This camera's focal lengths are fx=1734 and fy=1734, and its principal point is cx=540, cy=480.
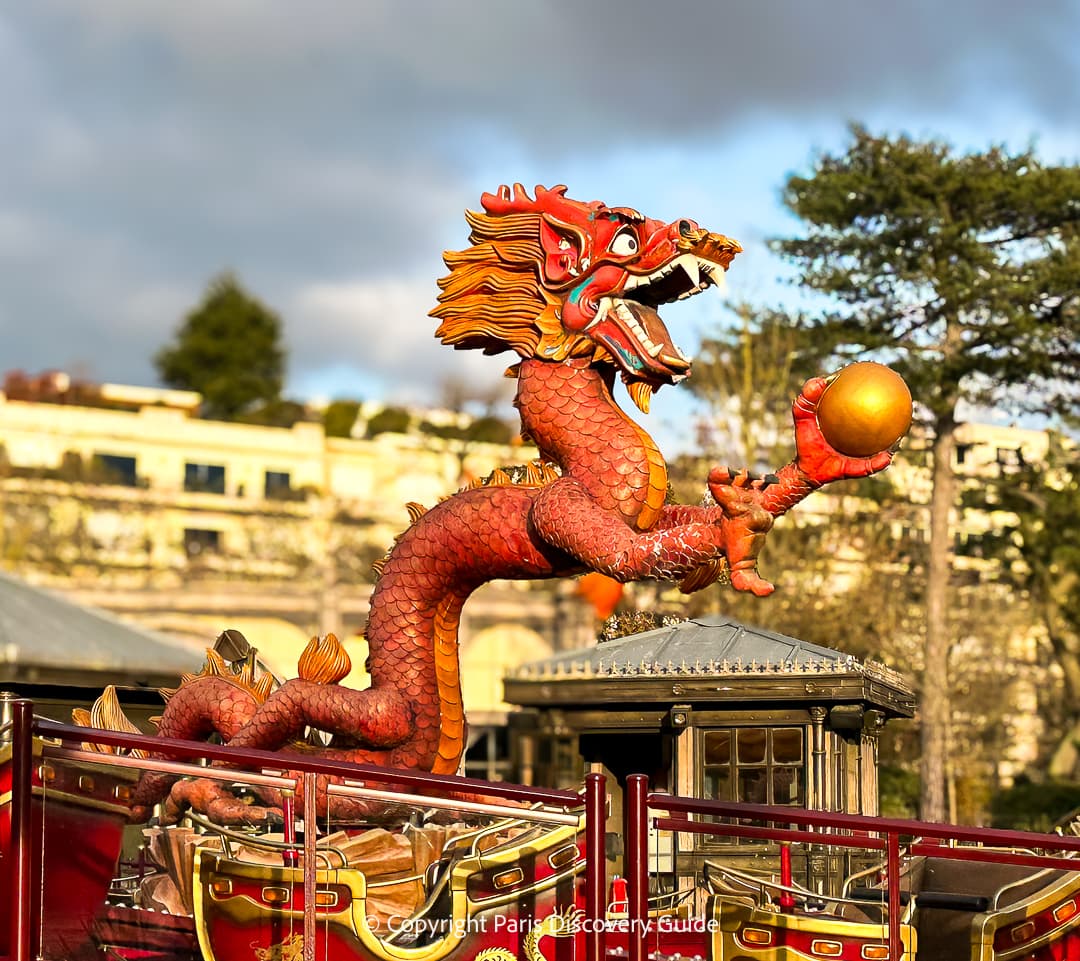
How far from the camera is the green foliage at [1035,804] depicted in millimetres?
18859

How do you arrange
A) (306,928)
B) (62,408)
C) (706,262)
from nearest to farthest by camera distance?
(306,928), (706,262), (62,408)

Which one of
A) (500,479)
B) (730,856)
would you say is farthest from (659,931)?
(500,479)

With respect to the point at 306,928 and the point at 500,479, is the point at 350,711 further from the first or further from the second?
the point at 306,928

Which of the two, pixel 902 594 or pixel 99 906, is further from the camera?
pixel 902 594

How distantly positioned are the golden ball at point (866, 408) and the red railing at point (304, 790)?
1441 millimetres

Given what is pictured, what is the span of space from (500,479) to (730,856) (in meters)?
1.80

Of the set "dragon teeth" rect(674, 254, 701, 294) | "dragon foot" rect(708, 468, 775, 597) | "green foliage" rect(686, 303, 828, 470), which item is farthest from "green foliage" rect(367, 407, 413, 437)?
"dragon foot" rect(708, 468, 775, 597)

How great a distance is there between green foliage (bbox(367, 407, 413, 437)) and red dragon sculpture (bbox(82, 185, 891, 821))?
46169mm

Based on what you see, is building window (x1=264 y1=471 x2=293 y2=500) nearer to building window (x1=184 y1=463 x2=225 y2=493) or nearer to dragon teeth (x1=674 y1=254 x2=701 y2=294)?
building window (x1=184 y1=463 x2=225 y2=493)

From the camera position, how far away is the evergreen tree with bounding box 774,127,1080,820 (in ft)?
51.2

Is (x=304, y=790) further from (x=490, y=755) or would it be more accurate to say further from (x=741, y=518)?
(x=490, y=755)

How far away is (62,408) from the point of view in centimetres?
4503

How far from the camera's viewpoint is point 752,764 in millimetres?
7758

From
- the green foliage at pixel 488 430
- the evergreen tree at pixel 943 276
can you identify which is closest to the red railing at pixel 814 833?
the evergreen tree at pixel 943 276
